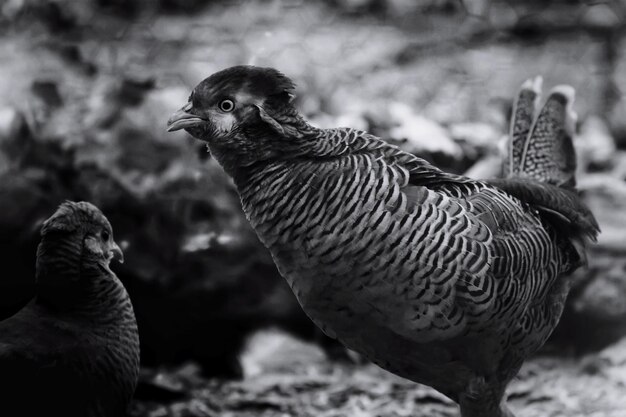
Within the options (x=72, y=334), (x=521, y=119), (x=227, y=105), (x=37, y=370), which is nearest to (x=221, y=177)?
(x=521, y=119)

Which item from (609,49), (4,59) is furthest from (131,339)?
(609,49)

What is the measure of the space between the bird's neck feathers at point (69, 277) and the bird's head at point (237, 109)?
0.45 metres

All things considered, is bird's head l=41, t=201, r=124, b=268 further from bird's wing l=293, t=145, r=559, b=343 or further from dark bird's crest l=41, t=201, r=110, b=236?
bird's wing l=293, t=145, r=559, b=343

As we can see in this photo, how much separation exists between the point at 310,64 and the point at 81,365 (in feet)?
5.83

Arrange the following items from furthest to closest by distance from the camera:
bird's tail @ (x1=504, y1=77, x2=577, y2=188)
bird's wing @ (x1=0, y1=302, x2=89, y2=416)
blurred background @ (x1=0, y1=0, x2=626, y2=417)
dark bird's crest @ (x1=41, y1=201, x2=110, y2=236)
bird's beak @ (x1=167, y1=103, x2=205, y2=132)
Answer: blurred background @ (x1=0, y1=0, x2=626, y2=417), bird's tail @ (x1=504, y1=77, x2=577, y2=188), dark bird's crest @ (x1=41, y1=201, x2=110, y2=236), bird's wing @ (x1=0, y1=302, x2=89, y2=416), bird's beak @ (x1=167, y1=103, x2=205, y2=132)

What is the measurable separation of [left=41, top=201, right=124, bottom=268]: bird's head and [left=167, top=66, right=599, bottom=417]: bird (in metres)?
0.40

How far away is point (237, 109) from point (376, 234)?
12.4 inches

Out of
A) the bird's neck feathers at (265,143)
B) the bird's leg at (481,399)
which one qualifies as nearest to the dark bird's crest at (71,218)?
the bird's neck feathers at (265,143)

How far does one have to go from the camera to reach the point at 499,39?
361 centimetres

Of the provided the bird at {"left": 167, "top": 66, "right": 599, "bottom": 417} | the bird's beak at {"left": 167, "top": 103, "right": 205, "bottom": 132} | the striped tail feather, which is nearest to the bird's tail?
the striped tail feather

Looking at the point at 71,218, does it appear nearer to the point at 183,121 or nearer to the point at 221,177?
the point at 183,121

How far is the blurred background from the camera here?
263cm

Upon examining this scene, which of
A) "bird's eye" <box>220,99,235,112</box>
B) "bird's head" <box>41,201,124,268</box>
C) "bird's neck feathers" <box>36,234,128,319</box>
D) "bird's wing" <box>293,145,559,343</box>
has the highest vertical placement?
"bird's eye" <box>220,99,235,112</box>

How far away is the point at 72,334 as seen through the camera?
1720mm
